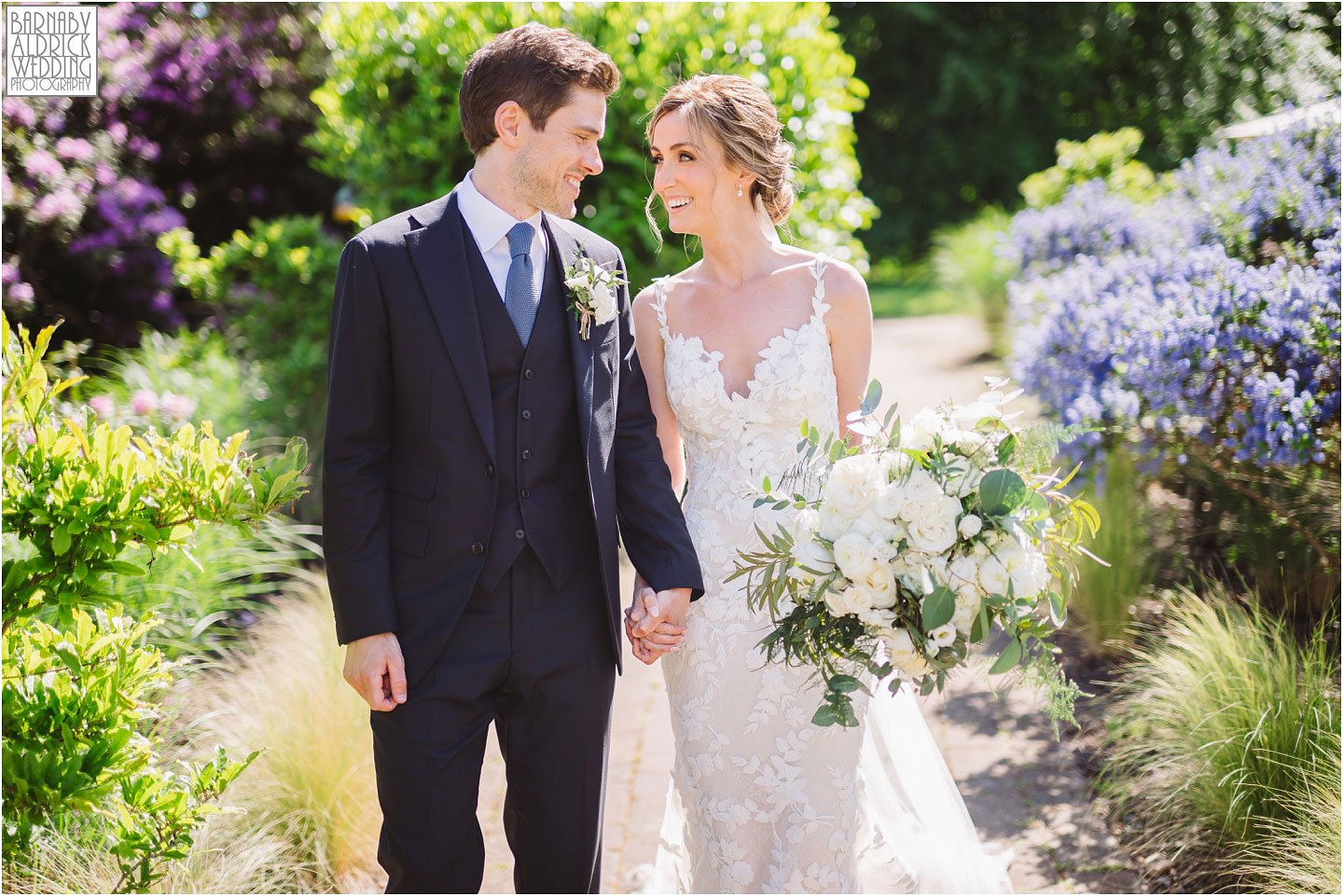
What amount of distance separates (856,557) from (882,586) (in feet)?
0.31

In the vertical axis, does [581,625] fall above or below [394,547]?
→ below

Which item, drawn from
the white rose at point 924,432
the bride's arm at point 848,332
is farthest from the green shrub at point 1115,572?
the white rose at point 924,432

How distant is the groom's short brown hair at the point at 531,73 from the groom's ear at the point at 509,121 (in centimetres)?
1

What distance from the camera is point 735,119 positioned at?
2.88 m

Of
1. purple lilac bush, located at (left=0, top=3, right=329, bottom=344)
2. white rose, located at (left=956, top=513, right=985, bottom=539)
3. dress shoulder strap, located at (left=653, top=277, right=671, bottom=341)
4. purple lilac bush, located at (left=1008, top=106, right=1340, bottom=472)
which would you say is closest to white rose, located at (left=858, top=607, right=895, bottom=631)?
white rose, located at (left=956, top=513, right=985, bottom=539)

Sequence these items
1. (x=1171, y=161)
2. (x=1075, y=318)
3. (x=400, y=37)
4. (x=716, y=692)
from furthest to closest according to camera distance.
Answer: (x=1171, y=161), (x=400, y=37), (x=1075, y=318), (x=716, y=692)

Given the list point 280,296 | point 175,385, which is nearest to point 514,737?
point 175,385

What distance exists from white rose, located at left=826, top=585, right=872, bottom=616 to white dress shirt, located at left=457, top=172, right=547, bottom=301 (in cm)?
99

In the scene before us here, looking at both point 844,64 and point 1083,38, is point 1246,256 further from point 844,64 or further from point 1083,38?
point 1083,38

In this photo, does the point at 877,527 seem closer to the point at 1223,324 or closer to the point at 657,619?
the point at 657,619

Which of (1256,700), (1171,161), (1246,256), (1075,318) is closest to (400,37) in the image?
(1075,318)

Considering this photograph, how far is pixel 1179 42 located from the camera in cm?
1831

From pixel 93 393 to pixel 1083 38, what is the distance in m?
20.0

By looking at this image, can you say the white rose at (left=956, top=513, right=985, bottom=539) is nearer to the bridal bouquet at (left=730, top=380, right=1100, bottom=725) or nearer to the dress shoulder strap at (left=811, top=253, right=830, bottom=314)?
the bridal bouquet at (left=730, top=380, right=1100, bottom=725)
